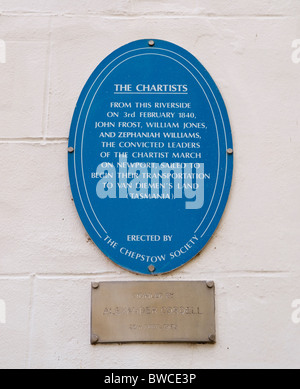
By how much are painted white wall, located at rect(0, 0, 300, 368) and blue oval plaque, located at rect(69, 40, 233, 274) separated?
6 cm

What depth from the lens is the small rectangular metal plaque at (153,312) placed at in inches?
79.4

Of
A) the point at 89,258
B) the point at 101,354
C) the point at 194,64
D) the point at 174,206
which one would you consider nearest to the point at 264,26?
the point at 194,64

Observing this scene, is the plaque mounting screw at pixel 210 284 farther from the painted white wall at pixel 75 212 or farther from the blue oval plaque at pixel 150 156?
the blue oval plaque at pixel 150 156

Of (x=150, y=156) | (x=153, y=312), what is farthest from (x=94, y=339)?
(x=150, y=156)

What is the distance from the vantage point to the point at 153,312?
2.03 m

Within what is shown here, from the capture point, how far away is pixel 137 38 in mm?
2283

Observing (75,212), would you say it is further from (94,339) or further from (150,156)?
(94,339)

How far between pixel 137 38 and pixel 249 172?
0.83 m

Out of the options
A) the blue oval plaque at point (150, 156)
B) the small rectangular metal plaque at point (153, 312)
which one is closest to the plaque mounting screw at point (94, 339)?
the small rectangular metal plaque at point (153, 312)

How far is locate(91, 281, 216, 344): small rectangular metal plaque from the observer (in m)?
2.02

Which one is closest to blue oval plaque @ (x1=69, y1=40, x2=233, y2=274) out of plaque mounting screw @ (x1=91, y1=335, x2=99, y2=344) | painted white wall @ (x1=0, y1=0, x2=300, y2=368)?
painted white wall @ (x1=0, y1=0, x2=300, y2=368)

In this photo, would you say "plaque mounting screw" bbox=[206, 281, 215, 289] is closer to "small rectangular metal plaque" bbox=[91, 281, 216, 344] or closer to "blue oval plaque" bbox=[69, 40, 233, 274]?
"small rectangular metal plaque" bbox=[91, 281, 216, 344]

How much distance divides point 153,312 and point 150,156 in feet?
2.24
